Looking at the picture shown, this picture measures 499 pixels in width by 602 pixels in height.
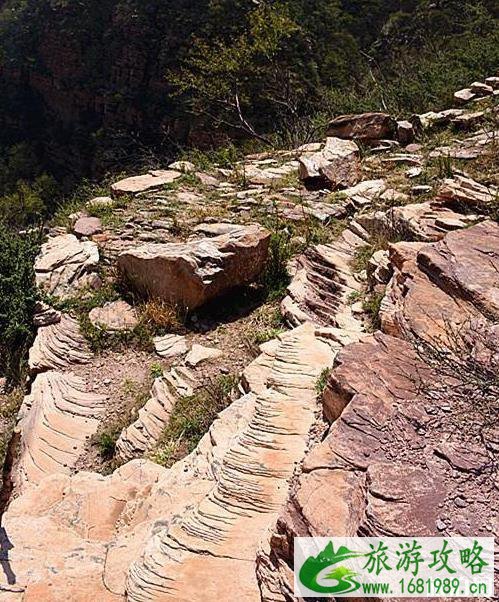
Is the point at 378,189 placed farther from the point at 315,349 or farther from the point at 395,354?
the point at 395,354

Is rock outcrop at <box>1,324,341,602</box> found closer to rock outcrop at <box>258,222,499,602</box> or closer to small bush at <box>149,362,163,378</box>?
rock outcrop at <box>258,222,499,602</box>

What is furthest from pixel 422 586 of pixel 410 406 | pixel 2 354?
pixel 2 354

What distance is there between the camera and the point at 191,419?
3611 mm

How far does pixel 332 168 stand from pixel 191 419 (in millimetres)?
4621

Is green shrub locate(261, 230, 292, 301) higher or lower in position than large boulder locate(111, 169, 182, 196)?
lower

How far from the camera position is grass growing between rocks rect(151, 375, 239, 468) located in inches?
135

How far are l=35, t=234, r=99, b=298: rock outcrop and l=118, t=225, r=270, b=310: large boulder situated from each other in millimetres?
577

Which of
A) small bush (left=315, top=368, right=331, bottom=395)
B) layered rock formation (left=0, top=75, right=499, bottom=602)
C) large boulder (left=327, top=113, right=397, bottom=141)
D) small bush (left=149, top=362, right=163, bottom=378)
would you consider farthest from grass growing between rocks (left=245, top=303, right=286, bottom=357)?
large boulder (left=327, top=113, right=397, bottom=141)

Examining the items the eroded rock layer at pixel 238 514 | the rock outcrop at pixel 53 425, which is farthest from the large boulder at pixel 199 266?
the eroded rock layer at pixel 238 514

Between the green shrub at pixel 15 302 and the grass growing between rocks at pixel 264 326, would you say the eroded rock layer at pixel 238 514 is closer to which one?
the grass growing between rocks at pixel 264 326

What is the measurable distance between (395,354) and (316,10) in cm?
1969

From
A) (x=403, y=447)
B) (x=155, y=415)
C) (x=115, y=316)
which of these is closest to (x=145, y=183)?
(x=115, y=316)

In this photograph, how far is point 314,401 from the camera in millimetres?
2975

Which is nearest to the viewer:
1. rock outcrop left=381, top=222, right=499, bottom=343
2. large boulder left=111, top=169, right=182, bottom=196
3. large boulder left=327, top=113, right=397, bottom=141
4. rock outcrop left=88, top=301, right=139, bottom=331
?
rock outcrop left=381, top=222, right=499, bottom=343
